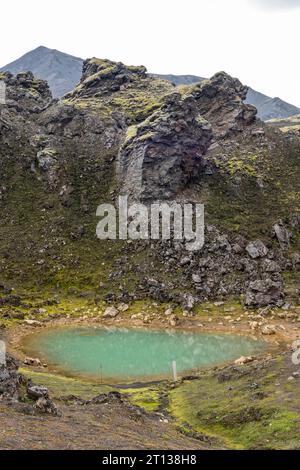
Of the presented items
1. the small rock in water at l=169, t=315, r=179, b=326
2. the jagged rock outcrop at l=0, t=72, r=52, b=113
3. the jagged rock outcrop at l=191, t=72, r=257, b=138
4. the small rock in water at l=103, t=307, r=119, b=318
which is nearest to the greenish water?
the small rock in water at l=169, t=315, r=179, b=326

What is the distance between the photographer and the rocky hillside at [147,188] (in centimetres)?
9031

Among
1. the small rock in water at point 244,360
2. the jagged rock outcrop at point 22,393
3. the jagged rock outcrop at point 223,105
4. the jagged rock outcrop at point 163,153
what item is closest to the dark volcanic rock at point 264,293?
the small rock in water at point 244,360

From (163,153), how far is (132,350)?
5298 cm

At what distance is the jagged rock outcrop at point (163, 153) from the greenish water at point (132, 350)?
125ft

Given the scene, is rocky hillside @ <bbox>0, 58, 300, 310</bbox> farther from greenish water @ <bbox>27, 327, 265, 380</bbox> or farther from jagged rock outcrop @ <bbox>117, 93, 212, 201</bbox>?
greenish water @ <bbox>27, 327, 265, 380</bbox>

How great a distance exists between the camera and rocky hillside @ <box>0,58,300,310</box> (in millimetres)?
90312

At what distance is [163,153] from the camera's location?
4213 inches

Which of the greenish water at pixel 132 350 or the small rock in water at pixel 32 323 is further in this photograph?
the small rock in water at pixel 32 323

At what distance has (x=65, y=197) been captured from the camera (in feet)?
352

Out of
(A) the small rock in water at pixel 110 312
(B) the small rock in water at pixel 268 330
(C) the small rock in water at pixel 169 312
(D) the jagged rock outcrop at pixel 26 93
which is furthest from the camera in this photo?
(D) the jagged rock outcrop at pixel 26 93

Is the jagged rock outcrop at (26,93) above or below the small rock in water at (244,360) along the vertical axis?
above

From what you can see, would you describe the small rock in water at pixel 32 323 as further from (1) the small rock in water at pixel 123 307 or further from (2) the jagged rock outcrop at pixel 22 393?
(2) the jagged rock outcrop at pixel 22 393

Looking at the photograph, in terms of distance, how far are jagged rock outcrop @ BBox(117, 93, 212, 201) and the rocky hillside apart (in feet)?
0.83
